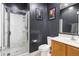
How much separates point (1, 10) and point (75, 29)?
49.3 inches

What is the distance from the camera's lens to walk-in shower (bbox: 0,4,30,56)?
162 cm

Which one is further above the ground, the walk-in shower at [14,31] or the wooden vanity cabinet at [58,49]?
the walk-in shower at [14,31]

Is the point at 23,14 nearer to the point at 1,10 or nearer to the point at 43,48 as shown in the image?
the point at 1,10

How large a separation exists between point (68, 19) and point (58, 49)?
53cm

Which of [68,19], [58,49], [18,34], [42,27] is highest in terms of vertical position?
[68,19]

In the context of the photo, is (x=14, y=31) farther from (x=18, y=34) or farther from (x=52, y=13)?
(x=52, y=13)

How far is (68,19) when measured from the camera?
176 cm

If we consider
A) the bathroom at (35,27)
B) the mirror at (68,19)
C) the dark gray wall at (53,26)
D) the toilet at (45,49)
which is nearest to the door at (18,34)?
the bathroom at (35,27)

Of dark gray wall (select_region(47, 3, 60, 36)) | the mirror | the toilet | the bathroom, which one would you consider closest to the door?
the bathroom

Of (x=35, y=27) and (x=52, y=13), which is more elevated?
(x=52, y=13)

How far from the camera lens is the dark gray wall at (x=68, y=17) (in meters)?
1.74

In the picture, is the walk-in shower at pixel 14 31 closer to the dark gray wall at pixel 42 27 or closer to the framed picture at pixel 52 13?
the dark gray wall at pixel 42 27

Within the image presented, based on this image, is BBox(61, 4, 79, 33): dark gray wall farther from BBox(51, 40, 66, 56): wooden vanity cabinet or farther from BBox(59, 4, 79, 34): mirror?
BBox(51, 40, 66, 56): wooden vanity cabinet

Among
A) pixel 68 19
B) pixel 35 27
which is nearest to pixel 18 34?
pixel 35 27
